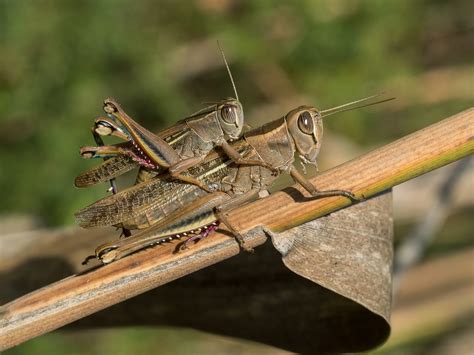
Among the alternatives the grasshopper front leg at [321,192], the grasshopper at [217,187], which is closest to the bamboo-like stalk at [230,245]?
the grasshopper front leg at [321,192]

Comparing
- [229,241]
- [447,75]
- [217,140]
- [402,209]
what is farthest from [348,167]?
[447,75]

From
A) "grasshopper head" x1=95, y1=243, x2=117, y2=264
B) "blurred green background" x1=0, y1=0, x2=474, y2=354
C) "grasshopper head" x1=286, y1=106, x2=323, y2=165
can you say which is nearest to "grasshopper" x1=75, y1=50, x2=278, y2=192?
"grasshopper head" x1=286, y1=106, x2=323, y2=165

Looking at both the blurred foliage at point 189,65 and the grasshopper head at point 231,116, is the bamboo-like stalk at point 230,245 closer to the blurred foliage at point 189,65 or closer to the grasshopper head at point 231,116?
the grasshopper head at point 231,116

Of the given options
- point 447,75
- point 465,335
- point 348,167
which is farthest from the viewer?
point 447,75

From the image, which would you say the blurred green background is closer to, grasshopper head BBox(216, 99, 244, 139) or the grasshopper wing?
the grasshopper wing

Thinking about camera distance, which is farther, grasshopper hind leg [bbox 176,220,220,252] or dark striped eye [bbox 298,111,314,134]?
dark striped eye [bbox 298,111,314,134]

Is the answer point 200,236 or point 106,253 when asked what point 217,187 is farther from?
point 106,253

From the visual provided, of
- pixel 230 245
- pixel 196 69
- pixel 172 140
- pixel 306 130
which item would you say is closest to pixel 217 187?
pixel 172 140

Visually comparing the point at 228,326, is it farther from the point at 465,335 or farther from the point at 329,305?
the point at 465,335
